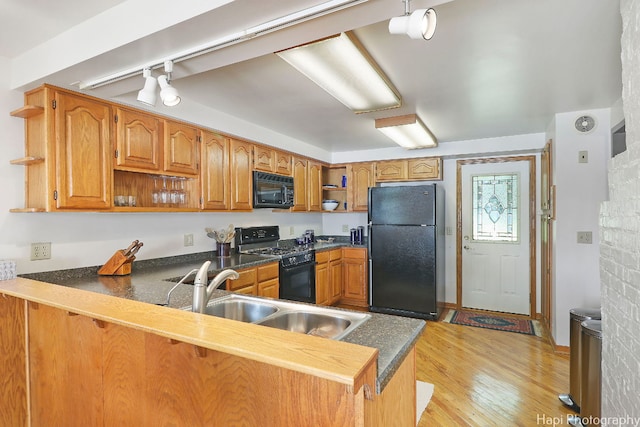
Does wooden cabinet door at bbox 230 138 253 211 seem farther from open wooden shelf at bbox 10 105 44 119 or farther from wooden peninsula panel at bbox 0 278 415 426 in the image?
wooden peninsula panel at bbox 0 278 415 426

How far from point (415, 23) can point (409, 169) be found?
3.64 meters

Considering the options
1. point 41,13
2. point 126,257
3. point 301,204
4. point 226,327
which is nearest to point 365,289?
point 301,204

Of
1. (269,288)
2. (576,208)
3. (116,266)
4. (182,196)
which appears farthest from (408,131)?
(116,266)

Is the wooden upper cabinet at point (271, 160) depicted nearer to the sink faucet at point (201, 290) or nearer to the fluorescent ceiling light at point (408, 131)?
the fluorescent ceiling light at point (408, 131)

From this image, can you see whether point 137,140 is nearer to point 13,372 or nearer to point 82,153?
point 82,153

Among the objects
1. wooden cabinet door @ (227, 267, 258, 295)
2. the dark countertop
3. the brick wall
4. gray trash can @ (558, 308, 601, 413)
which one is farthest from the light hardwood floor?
wooden cabinet door @ (227, 267, 258, 295)

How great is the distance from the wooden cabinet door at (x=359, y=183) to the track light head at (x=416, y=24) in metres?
3.73

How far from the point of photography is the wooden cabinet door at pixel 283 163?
13.1ft

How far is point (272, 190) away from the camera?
381 cm

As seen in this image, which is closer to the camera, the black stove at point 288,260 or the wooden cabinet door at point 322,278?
the black stove at point 288,260

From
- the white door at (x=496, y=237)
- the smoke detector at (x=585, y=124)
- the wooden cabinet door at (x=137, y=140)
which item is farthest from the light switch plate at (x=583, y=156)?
the wooden cabinet door at (x=137, y=140)

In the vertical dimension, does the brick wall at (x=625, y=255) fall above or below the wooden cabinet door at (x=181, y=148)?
below

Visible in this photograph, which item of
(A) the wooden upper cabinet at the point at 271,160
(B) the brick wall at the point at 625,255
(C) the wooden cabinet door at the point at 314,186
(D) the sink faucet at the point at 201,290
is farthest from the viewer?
(C) the wooden cabinet door at the point at 314,186

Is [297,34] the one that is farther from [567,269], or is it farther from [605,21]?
[567,269]
